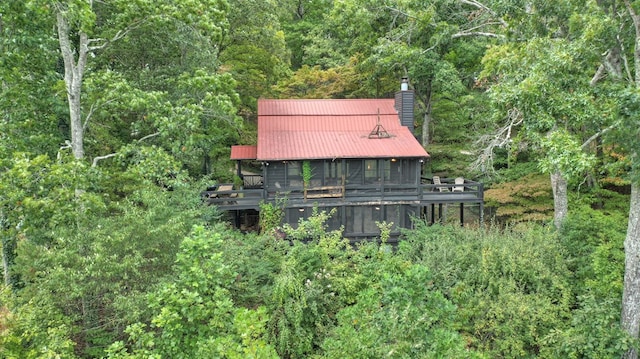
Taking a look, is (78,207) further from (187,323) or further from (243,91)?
(243,91)

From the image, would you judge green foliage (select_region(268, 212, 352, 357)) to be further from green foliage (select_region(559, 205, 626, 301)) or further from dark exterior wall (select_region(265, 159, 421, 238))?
green foliage (select_region(559, 205, 626, 301))

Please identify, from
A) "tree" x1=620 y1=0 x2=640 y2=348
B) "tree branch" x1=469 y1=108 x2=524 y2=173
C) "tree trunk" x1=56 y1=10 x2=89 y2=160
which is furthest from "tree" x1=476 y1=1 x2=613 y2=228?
"tree trunk" x1=56 y1=10 x2=89 y2=160

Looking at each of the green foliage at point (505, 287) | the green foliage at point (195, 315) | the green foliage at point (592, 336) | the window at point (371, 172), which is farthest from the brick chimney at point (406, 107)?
the green foliage at point (195, 315)

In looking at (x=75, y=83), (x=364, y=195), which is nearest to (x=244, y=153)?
(x=364, y=195)

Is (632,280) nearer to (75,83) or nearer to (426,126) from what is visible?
(75,83)

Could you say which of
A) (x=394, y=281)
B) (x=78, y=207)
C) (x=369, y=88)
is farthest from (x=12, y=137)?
(x=369, y=88)

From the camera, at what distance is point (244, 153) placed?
1602 centimetres

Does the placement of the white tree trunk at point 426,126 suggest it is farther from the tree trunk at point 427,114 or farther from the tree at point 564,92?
the tree at point 564,92

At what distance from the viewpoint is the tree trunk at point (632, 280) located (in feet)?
26.0

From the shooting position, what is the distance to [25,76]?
941 centimetres

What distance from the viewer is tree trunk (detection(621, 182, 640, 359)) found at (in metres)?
7.93

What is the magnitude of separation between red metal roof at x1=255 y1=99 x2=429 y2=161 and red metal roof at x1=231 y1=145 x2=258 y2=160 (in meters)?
0.99

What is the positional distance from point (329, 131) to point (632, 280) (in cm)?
1106

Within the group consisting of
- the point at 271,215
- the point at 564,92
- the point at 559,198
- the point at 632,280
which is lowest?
the point at 632,280
